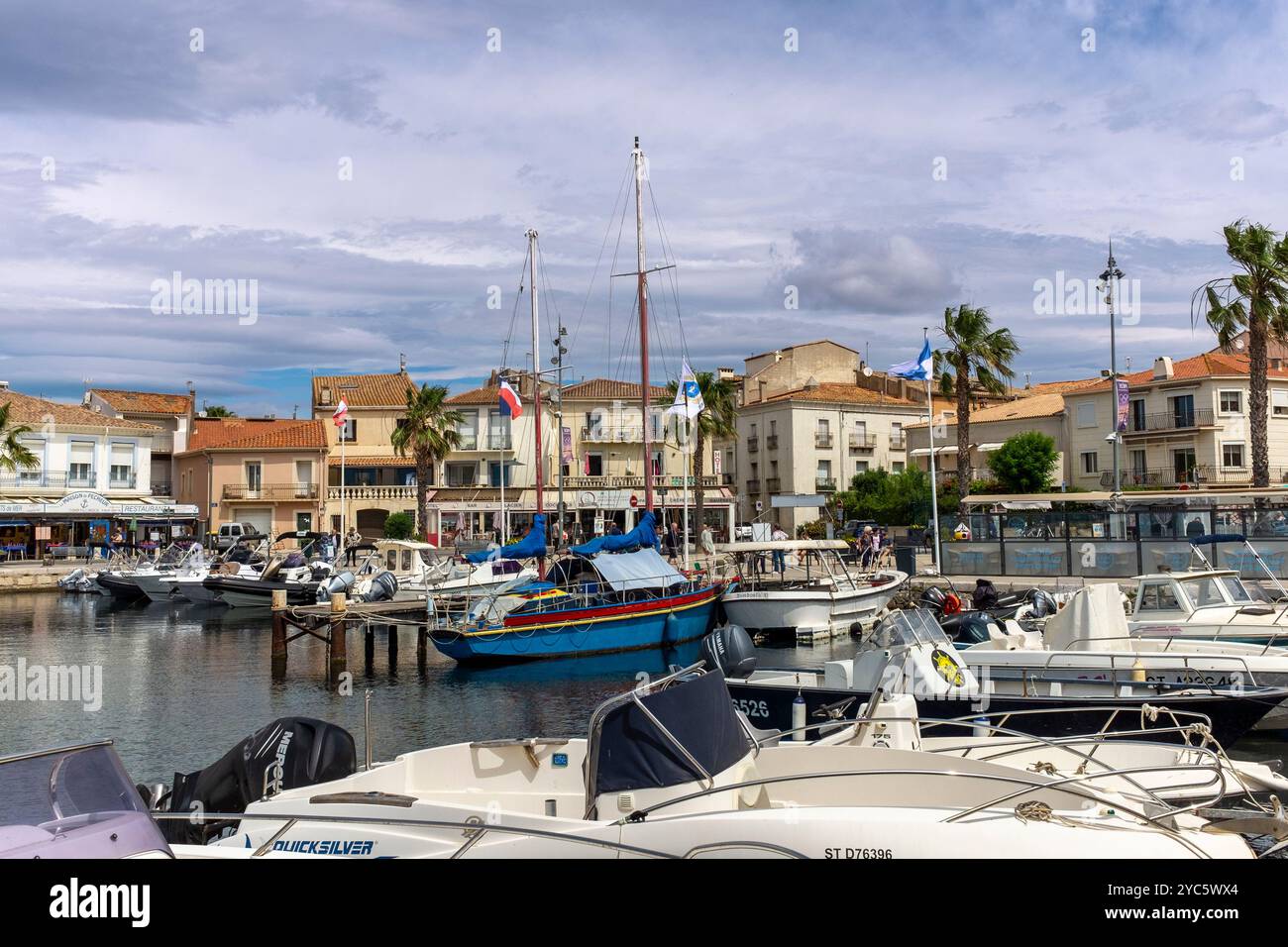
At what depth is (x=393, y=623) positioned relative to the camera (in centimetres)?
2897

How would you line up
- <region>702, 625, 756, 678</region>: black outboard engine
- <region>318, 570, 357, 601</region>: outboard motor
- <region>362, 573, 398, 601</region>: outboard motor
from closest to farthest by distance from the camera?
1. <region>702, 625, 756, 678</region>: black outboard engine
2. <region>362, 573, 398, 601</region>: outboard motor
3. <region>318, 570, 357, 601</region>: outboard motor

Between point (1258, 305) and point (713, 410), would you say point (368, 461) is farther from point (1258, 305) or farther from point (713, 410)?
point (1258, 305)

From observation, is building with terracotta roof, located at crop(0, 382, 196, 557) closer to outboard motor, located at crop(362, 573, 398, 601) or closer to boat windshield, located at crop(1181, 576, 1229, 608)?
outboard motor, located at crop(362, 573, 398, 601)

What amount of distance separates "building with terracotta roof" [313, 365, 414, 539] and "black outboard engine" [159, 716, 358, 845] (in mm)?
57340

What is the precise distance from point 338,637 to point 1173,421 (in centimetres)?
4857

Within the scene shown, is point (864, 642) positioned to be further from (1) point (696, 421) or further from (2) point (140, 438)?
(2) point (140, 438)

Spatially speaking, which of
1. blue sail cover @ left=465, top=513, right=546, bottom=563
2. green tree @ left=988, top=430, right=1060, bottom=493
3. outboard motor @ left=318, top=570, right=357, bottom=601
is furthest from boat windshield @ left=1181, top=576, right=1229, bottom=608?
green tree @ left=988, top=430, right=1060, bottom=493

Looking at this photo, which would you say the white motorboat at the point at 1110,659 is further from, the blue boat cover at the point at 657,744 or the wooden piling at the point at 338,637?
the wooden piling at the point at 338,637

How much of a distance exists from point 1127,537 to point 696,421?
31.2 metres

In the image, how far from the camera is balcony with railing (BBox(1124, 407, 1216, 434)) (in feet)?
192

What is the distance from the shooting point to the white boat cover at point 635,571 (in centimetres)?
2991

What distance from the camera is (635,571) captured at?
100ft

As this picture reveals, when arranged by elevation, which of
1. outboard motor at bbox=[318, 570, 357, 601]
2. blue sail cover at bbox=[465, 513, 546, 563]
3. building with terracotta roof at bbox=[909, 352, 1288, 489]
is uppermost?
building with terracotta roof at bbox=[909, 352, 1288, 489]

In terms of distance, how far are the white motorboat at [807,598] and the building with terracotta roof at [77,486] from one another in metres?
40.6
